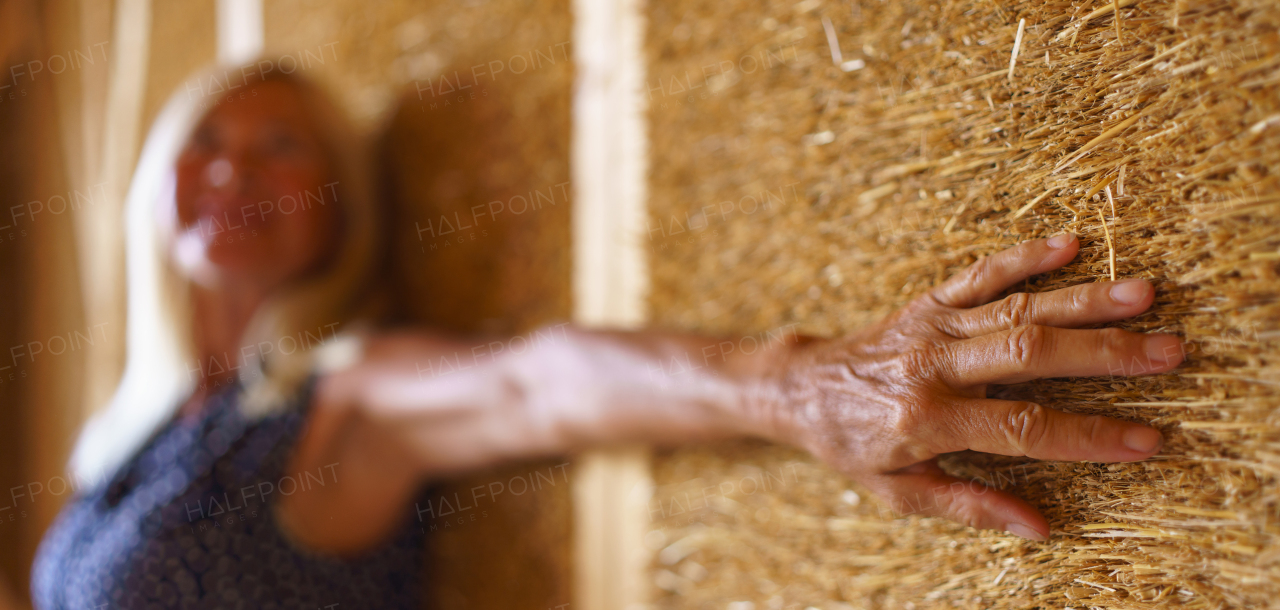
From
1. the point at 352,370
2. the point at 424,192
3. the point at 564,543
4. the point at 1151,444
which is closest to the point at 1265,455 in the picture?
the point at 1151,444

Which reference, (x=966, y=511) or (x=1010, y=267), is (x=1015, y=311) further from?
(x=966, y=511)

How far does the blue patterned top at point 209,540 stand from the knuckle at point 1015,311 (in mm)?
960

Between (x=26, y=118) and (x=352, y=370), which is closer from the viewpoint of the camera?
(x=352, y=370)

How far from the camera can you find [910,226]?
0.69 m

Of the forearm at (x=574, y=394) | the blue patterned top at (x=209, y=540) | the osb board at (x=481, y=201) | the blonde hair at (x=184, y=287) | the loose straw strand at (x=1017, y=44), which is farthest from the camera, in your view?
the blonde hair at (x=184, y=287)

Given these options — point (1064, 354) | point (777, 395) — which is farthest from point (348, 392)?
point (1064, 354)

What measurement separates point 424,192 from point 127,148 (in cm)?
137

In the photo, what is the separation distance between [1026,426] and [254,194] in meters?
1.21

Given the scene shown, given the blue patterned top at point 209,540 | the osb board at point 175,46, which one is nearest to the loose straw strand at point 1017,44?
the blue patterned top at point 209,540

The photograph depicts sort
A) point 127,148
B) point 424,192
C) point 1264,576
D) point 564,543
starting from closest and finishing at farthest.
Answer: point 1264,576 → point 564,543 → point 424,192 → point 127,148

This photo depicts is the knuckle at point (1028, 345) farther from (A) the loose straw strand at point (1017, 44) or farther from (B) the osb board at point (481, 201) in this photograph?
(B) the osb board at point (481, 201)

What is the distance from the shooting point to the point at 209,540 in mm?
998

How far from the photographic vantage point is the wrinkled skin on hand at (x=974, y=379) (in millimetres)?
489

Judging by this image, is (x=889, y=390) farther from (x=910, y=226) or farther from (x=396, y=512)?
(x=396, y=512)
